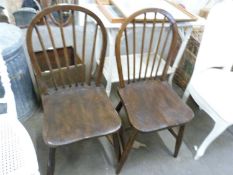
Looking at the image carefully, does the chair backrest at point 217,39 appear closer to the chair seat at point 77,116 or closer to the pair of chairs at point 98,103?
the pair of chairs at point 98,103

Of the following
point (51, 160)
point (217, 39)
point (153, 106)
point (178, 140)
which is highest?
point (217, 39)

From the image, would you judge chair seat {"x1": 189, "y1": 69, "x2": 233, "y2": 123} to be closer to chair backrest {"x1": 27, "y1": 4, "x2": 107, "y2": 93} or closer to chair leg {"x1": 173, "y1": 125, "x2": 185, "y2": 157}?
chair leg {"x1": 173, "y1": 125, "x2": 185, "y2": 157}

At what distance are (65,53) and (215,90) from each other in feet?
3.18

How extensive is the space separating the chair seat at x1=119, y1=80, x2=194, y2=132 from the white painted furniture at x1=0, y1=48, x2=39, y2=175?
1.71 ft

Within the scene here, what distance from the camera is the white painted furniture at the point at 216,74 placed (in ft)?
4.12

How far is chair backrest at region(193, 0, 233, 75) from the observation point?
132cm

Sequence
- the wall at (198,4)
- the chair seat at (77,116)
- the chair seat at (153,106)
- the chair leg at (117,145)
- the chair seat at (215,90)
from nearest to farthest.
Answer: the chair seat at (77,116), the chair seat at (153,106), the chair seat at (215,90), the chair leg at (117,145), the wall at (198,4)

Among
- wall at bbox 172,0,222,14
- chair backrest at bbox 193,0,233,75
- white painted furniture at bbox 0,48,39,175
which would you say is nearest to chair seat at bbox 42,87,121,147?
white painted furniture at bbox 0,48,39,175

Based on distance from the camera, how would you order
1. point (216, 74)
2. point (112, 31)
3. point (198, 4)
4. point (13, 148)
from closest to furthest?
point (13, 148) < point (112, 31) < point (216, 74) < point (198, 4)

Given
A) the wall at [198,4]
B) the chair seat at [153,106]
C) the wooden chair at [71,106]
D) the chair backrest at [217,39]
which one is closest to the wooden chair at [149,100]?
the chair seat at [153,106]

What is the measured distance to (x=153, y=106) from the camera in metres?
1.22

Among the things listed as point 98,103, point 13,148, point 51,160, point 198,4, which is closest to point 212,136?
point 98,103

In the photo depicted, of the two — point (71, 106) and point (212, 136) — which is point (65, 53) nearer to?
point (71, 106)

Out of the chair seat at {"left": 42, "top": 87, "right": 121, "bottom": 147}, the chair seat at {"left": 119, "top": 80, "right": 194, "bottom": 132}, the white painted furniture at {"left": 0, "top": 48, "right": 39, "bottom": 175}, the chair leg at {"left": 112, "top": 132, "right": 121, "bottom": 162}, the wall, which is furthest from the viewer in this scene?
the wall
